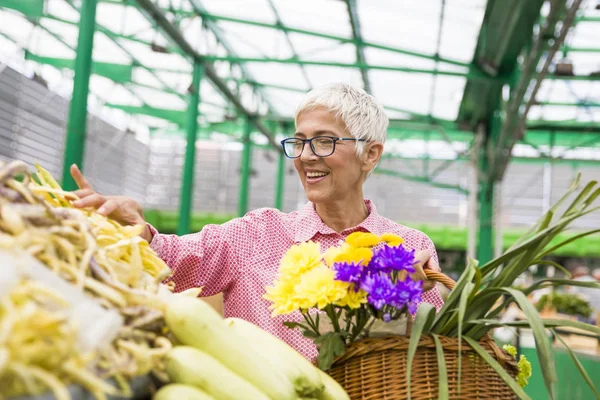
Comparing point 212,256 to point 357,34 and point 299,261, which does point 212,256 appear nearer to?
point 299,261

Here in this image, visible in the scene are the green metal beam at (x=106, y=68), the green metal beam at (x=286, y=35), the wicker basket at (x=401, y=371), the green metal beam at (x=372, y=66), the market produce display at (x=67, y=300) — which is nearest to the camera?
the market produce display at (x=67, y=300)

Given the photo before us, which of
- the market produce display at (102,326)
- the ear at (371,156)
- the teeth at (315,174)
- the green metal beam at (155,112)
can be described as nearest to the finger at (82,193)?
the market produce display at (102,326)

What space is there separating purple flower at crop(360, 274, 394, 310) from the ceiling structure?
16.4 feet

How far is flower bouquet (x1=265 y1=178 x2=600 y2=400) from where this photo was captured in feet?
3.44

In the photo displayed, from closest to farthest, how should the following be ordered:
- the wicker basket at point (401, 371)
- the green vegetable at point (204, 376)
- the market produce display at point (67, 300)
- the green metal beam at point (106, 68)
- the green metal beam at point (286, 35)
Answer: the market produce display at point (67, 300)
the green vegetable at point (204, 376)
the wicker basket at point (401, 371)
the green metal beam at point (286, 35)
the green metal beam at point (106, 68)

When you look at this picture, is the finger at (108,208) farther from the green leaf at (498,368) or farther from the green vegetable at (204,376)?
the green leaf at (498,368)

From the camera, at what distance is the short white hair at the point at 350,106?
1.78 meters

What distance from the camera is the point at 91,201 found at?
1105 millimetres

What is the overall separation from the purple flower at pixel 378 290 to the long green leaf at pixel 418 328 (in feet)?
0.19

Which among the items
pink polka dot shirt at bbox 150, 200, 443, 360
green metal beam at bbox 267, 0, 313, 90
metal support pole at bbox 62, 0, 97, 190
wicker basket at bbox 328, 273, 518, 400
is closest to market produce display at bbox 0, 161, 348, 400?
wicker basket at bbox 328, 273, 518, 400

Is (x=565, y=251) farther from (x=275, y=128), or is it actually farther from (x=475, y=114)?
(x=275, y=128)

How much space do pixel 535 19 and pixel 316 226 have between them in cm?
574

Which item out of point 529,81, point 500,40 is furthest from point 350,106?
point 500,40

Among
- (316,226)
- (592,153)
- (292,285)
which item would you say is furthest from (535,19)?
(592,153)
